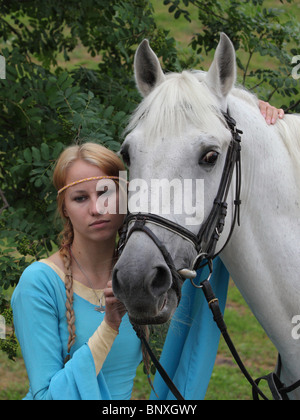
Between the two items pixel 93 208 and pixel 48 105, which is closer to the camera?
pixel 93 208

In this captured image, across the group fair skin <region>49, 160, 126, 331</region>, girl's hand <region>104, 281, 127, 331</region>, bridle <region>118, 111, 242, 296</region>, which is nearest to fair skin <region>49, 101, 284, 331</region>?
fair skin <region>49, 160, 126, 331</region>

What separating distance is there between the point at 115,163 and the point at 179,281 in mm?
680

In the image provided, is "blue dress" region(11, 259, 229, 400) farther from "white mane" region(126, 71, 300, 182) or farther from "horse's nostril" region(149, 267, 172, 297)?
"white mane" region(126, 71, 300, 182)

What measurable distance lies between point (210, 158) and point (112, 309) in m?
0.70

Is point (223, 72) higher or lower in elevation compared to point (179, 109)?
higher

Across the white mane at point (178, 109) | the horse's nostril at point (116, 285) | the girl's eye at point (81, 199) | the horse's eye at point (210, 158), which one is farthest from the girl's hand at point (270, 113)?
the horse's nostril at point (116, 285)

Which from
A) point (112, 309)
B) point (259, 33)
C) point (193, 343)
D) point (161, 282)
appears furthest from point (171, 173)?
point (259, 33)

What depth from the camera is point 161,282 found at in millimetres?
1837

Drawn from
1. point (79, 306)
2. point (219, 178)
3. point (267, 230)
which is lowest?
point (79, 306)

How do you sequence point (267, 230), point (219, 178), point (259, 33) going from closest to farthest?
point (219, 178) < point (267, 230) < point (259, 33)

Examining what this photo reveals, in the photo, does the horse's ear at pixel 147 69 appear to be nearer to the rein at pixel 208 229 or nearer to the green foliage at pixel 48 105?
the rein at pixel 208 229

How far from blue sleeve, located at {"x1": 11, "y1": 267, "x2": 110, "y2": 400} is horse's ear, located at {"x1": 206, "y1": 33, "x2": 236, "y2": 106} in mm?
1058

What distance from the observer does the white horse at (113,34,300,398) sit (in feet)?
6.18

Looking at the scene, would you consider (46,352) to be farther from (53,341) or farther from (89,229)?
(89,229)
